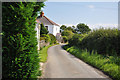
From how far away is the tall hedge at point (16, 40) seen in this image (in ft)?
15.0

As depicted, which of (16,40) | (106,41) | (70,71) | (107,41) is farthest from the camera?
Result: (106,41)

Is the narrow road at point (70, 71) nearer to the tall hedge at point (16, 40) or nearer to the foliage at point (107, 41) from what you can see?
the foliage at point (107, 41)

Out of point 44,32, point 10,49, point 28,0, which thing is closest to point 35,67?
point 10,49

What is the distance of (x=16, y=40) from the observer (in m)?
4.60

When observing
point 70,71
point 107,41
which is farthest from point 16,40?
point 107,41

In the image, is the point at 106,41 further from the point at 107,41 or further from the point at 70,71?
the point at 70,71

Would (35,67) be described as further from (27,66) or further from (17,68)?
(17,68)

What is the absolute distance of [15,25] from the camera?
464 centimetres

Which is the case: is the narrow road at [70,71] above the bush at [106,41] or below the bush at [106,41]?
below

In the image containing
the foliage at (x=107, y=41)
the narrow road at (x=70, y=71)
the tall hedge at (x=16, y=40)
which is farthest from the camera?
the foliage at (x=107, y=41)

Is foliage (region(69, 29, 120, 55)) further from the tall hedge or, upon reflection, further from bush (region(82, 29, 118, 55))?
the tall hedge

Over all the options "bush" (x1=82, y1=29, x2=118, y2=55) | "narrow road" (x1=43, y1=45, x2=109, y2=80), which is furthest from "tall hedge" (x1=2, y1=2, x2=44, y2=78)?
"bush" (x1=82, y1=29, x2=118, y2=55)

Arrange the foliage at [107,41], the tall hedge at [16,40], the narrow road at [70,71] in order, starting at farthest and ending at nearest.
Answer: the foliage at [107,41] → the narrow road at [70,71] → the tall hedge at [16,40]

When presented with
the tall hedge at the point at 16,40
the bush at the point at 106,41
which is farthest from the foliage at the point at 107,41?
the tall hedge at the point at 16,40
